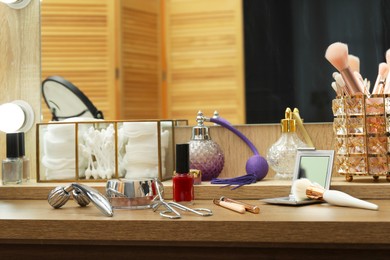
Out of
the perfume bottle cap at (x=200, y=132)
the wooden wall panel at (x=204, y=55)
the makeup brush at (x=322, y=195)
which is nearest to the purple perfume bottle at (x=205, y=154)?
the perfume bottle cap at (x=200, y=132)

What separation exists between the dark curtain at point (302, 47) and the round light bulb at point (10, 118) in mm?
565

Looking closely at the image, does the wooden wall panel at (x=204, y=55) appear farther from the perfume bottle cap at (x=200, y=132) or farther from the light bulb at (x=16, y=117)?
the light bulb at (x=16, y=117)

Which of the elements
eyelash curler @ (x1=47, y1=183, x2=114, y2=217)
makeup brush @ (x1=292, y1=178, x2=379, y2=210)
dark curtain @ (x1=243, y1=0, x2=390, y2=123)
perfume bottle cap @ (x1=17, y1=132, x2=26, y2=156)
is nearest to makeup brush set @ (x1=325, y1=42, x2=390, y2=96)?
dark curtain @ (x1=243, y1=0, x2=390, y2=123)

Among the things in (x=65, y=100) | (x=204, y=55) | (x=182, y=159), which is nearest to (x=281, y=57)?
(x=204, y=55)

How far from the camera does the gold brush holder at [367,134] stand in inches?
45.5

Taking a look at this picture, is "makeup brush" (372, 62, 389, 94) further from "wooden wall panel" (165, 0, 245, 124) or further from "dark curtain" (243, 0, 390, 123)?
"wooden wall panel" (165, 0, 245, 124)

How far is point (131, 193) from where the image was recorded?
1.10m

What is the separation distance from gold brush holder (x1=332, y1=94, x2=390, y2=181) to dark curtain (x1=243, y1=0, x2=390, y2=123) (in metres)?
0.18

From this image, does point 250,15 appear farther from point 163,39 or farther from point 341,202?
point 341,202

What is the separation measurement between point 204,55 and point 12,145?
1.64 ft

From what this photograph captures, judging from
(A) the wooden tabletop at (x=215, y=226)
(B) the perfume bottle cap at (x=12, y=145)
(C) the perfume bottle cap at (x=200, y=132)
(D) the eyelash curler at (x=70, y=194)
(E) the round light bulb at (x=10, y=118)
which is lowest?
(A) the wooden tabletop at (x=215, y=226)

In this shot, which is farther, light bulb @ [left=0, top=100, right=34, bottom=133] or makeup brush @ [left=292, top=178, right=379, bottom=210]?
light bulb @ [left=0, top=100, right=34, bottom=133]

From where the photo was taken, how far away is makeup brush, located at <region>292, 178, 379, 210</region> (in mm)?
994

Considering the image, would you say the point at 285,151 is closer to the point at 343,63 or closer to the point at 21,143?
the point at 343,63
